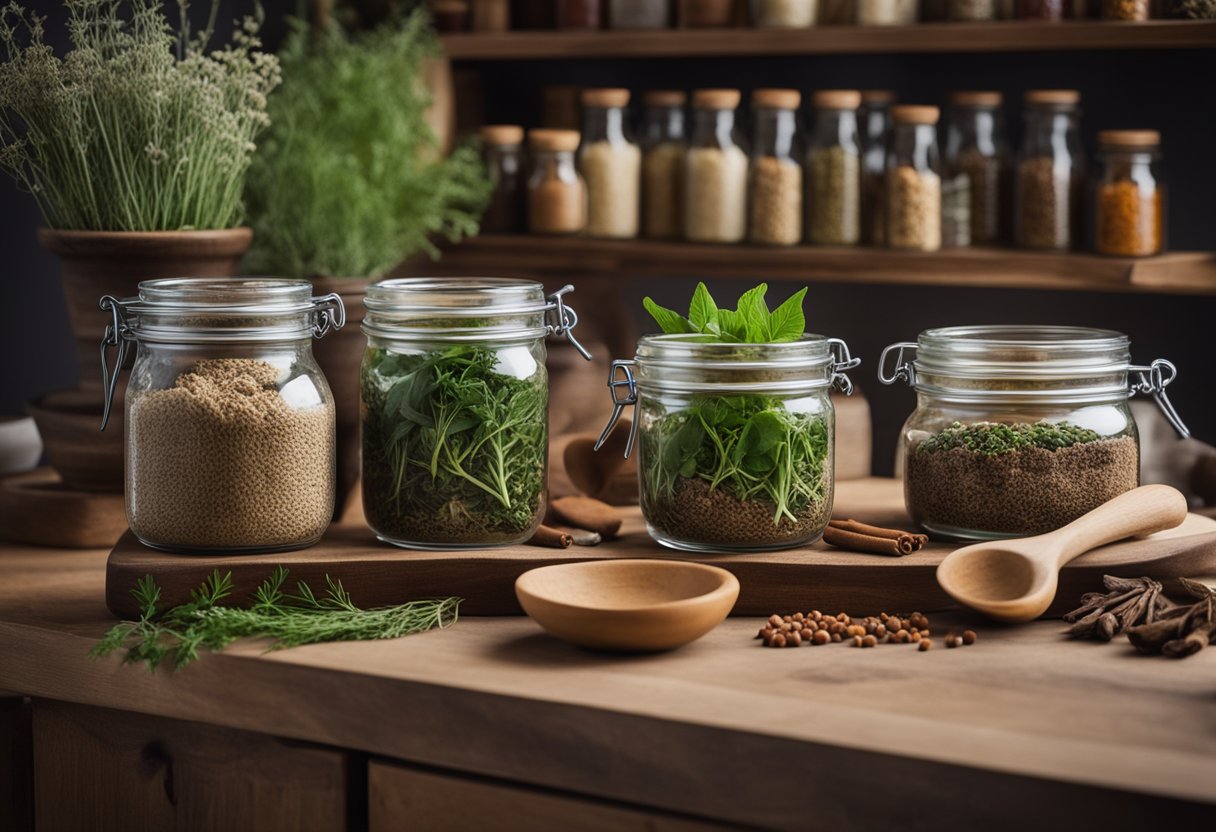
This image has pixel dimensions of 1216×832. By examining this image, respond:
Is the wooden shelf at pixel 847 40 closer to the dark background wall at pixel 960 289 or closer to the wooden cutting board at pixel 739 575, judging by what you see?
the dark background wall at pixel 960 289

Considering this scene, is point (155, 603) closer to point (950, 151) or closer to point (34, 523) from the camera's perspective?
point (34, 523)

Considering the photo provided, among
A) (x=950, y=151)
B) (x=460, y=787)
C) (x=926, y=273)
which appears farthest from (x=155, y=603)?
(x=950, y=151)

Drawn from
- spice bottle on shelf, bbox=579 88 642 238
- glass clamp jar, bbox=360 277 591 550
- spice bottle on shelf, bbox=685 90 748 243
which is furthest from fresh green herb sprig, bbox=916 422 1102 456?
spice bottle on shelf, bbox=579 88 642 238

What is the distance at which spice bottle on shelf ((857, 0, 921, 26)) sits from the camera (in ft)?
5.70

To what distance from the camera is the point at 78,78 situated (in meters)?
1.25

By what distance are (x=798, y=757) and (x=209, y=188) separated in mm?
849

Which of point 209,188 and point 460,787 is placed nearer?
point 460,787

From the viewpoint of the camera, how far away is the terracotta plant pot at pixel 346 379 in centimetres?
132

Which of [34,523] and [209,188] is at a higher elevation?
[209,188]

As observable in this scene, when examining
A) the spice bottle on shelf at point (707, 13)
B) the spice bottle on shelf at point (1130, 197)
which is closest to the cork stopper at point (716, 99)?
the spice bottle on shelf at point (707, 13)

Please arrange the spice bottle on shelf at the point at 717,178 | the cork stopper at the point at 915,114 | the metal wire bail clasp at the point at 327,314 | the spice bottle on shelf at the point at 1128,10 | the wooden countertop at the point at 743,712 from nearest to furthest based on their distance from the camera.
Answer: the wooden countertop at the point at 743,712 → the metal wire bail clasp at the point at 327,314 → the spice bottle on shelf at the point at 1128,10 → the cork stopper at the point at 915,114 → the spice bottle on shelf at the point at 717,178

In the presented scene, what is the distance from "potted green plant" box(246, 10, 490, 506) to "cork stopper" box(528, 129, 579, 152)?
0.36 ft

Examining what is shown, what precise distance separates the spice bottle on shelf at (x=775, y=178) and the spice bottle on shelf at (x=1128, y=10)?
40 centimetres

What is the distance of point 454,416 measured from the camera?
1.12m
